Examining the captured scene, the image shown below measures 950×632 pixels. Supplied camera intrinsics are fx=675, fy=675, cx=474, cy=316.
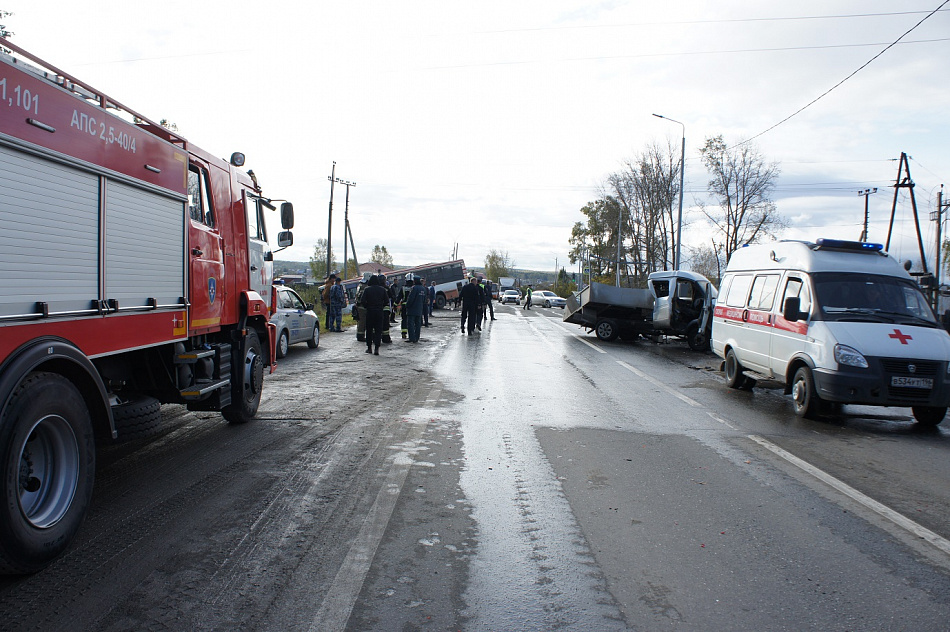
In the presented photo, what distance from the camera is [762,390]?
11414mm

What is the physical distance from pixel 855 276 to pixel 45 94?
9270mm

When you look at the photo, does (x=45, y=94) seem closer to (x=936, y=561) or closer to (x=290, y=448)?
(x=290, y=448)

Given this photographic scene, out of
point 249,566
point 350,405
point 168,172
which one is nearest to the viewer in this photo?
point 249,566

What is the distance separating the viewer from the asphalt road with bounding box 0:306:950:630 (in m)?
3.24

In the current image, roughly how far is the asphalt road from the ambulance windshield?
138cm

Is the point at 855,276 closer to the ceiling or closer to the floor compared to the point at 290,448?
closer to the ceiling

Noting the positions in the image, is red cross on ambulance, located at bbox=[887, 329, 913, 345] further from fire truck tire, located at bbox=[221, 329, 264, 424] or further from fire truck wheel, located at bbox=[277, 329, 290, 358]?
fire truck wheel, located at bbox=[277, 329, 290, 358]

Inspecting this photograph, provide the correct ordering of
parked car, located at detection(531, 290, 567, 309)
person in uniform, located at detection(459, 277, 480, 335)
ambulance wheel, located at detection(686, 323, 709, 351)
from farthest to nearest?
1. parked car, located at detection(531, 290, 567, 309)
2. person in uniform, located at detection(459, 277, 480, 335)
3. ambulance wheel, located at detection(686, 323, 709, 351)

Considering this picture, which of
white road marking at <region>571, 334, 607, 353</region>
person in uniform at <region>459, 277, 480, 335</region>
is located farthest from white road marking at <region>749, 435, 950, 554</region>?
person in uniform at <region>459, 277, 480, 335</region>

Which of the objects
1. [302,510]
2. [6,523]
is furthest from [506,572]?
[6,523]

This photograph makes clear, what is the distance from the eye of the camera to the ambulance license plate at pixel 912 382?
7887 millimetres

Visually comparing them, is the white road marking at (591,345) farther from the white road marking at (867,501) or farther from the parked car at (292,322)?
the white road marking at (867,501)

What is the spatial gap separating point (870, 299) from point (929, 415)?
5.28 feet

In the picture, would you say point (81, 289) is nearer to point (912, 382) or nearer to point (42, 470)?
point (42, 470)
